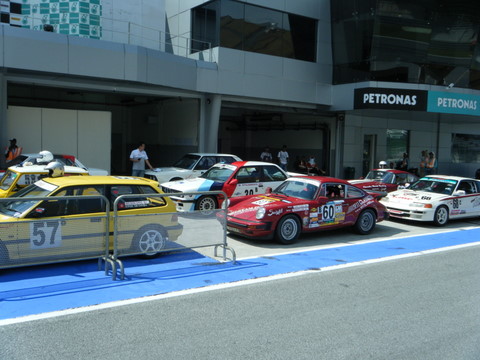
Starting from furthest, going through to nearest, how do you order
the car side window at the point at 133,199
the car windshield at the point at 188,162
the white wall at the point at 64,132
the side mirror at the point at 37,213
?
1. the white wall at the point at 64,132
2. the car windshield at the point at 188,162
3. the car side window at the point at 133,199
4. the side mirror at the point at 37,213

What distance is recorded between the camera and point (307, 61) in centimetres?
2217

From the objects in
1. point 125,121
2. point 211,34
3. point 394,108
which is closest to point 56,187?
point 211,34

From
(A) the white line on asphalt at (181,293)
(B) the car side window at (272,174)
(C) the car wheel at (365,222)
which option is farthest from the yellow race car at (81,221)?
(B) the car side window at (272,174)

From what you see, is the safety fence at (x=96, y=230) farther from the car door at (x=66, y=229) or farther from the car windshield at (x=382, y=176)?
the car windshield at (x=382, y=176)

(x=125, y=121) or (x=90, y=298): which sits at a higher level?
(x=125, y=121)

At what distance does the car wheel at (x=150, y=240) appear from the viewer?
736 centimetres

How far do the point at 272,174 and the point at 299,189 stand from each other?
9.70 ft

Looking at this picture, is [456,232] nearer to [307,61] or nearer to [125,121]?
[307,61]

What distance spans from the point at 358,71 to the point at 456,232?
1154cm

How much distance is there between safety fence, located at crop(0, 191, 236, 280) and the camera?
631 cm

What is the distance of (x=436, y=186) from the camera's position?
1363cm

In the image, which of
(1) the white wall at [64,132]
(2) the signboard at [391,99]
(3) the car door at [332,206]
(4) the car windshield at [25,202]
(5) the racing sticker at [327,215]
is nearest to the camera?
(4) the car windshield at [25,202]

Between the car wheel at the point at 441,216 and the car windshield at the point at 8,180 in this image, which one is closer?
the car windshield at the point at 8,180

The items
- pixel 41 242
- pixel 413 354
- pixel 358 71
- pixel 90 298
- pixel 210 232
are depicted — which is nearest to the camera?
pixel 413 354
